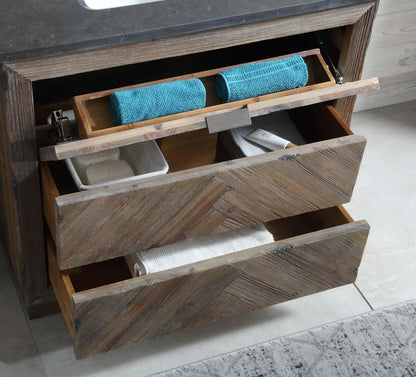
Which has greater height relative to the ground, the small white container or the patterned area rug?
the small white container

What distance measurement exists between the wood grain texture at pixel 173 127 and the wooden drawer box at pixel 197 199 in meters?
0.08

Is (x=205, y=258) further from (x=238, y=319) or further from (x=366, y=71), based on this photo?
(x=366, y=71)

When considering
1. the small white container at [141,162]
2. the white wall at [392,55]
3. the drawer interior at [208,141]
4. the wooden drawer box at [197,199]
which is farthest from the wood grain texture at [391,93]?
the small white container at [141,162]

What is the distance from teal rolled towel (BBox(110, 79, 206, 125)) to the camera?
4.68 ft

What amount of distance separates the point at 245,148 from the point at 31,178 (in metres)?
0.44

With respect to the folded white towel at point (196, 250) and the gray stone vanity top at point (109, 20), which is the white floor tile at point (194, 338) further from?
the gray stone vanity top at point (109, 20)

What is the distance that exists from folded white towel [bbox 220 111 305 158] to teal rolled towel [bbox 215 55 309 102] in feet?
0.55

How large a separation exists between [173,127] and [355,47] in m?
0.44

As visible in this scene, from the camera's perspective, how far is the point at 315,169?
1.56 meters

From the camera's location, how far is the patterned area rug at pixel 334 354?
1.73m

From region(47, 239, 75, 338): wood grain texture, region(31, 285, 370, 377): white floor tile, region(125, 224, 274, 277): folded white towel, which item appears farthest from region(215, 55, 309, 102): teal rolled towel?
region(31, 285, 370, 377): white floor tile

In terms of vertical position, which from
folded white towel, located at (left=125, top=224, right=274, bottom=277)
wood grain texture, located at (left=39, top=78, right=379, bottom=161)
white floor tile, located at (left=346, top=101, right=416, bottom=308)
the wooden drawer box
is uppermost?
wood grain texture, located at (left=39, top=78, right=379, bottom=161)

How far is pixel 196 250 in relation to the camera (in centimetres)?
161

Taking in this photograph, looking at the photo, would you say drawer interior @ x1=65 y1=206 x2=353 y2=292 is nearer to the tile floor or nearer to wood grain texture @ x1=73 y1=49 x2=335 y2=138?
the tile floor
